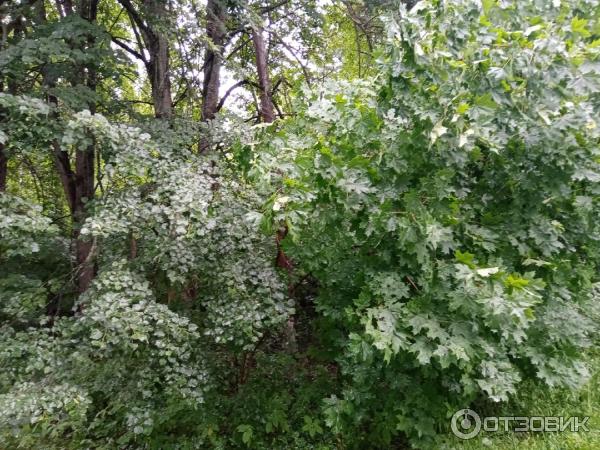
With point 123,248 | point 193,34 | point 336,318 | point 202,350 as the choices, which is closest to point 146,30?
point 193,34

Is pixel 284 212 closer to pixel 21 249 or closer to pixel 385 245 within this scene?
pixel 385 245

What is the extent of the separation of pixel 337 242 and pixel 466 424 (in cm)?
181

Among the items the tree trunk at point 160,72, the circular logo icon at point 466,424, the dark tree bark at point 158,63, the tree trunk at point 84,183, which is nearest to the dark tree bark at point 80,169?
the tree trunk at point 84,183

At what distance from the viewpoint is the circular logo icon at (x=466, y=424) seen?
3.21 meters

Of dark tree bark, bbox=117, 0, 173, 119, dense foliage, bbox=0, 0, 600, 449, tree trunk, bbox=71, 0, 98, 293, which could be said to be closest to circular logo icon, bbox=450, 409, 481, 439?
dense foliage, bbox=0, 0, 600, 449

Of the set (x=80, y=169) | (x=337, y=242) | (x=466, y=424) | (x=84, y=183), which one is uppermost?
(x=80, y=169)

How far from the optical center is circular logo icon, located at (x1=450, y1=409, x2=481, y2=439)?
3.21 meters

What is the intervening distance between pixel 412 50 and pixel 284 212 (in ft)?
3.24

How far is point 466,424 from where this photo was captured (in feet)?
10.8

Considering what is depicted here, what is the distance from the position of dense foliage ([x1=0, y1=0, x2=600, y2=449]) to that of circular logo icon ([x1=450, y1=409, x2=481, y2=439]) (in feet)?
0.36

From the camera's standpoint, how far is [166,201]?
9.63 ft

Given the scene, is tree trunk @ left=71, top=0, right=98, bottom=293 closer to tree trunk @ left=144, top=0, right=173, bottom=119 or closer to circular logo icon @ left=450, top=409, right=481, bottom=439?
tree trunk @ left=144, top=0, right=173, bottom=119

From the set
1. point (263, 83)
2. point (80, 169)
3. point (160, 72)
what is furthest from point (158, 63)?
point (80, 169)

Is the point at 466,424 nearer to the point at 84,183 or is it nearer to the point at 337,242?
→ the point at 337,242
